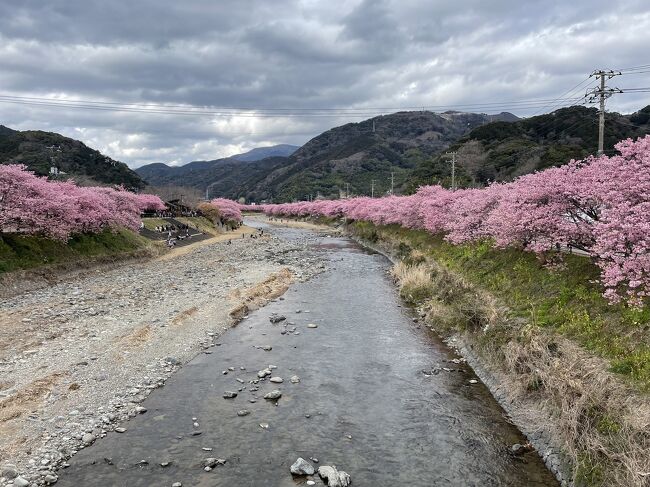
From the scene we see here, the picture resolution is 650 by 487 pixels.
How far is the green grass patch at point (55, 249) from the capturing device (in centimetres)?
3175

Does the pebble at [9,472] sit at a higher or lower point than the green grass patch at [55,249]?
lower

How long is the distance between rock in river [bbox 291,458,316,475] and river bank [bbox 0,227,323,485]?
5.86 meters

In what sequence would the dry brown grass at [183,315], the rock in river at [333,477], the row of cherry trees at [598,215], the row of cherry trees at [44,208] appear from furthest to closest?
the row of cherry trees at [44,208], the dry brown grass at [183,315], the row of cherry trees at [598,215], the rock in river at [333,477]

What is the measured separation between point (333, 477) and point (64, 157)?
14649 cm

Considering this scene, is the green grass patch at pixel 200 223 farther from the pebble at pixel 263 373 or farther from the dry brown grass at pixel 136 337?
the pebble at pixel 263 373

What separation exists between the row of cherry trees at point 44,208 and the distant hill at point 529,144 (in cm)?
6984

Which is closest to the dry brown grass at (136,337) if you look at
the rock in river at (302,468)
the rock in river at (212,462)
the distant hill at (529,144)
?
the rock in river at (212,462)

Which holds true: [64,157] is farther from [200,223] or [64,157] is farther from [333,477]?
[333,477]

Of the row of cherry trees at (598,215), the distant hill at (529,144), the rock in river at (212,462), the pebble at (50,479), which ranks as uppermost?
the distant hill at (529,144)

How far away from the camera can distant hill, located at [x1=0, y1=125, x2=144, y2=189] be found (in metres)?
116

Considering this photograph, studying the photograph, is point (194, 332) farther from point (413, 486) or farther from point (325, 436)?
point (413, 486)

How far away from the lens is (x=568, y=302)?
17047mm

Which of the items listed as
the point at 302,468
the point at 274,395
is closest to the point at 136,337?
the point at 274,395

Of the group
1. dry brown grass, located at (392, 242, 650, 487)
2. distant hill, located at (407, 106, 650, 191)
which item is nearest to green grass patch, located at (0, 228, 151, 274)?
dry brown grass, located at (392, 242, 650, 487)
